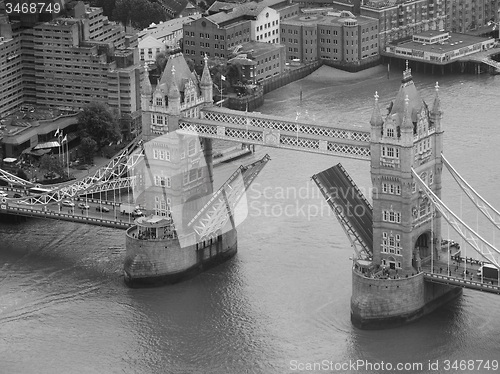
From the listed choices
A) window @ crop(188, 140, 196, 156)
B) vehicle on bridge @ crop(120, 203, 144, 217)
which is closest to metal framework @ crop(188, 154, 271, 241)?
window @ crop(188, 140, 196, 156)

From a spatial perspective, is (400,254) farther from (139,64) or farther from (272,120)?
(139,64)

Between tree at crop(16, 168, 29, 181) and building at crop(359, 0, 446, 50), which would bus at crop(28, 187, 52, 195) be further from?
building at crop(359, 0, 446, 50)

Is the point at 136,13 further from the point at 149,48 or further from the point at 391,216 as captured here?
the point at 391,216

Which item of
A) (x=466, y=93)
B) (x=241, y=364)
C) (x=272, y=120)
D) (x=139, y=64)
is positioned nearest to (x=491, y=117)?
(x=466, y=93)

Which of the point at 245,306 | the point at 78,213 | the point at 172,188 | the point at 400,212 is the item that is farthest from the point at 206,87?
the point at 400,212

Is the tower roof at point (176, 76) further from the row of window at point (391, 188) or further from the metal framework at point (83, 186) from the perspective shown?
the row of window at point (391, 188)

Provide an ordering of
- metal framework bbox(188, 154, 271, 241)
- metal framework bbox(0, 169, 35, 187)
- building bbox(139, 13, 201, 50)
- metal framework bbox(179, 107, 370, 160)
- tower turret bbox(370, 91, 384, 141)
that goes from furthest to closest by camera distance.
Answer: building bbox(139, 13, 201, 50), metal framework bbox(0, 169, 35, 187), metal framework bbox(188, 154, 271, 241), metal framework bbox(179, 107, 370, 160), tower turret bbox(370, 91, 384, 141)
